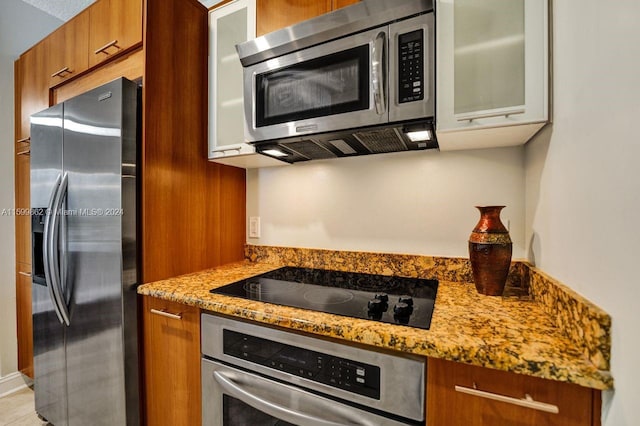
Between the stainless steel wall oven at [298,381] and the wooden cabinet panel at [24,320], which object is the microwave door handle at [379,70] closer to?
the stainless steel wall oven at [298,381]

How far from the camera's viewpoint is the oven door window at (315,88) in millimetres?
1044

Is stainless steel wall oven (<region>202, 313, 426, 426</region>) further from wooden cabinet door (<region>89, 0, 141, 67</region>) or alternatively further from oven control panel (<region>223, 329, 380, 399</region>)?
wooden cabinet door (<region>89, 0, 141, 67</region>)

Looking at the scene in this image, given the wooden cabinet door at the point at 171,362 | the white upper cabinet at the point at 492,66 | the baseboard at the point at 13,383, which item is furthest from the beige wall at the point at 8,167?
the white upper cabinet at the point at 492,66

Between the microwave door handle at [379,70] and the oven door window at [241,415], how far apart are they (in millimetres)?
1134

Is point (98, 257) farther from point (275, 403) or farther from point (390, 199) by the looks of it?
point (390, 199)

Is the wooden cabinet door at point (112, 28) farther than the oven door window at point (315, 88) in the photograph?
Yes

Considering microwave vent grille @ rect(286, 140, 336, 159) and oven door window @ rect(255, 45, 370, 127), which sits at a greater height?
oven door window @ rect(255, 45, 370, 127)

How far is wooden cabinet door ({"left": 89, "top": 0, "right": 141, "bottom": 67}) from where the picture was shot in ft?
4.15

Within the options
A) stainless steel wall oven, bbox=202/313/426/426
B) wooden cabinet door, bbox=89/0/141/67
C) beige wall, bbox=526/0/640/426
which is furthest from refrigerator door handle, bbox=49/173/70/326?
beige wall, bbox=526/0/640/426

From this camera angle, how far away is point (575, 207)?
731 millimetres

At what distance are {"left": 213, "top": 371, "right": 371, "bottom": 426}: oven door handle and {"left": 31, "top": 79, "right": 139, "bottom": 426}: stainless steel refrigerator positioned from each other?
544 mm

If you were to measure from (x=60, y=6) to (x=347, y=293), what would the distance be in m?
2.91

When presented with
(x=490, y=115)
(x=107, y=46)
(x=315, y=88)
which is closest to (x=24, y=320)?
(x=107, y=46)

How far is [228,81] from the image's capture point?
1.40 m
